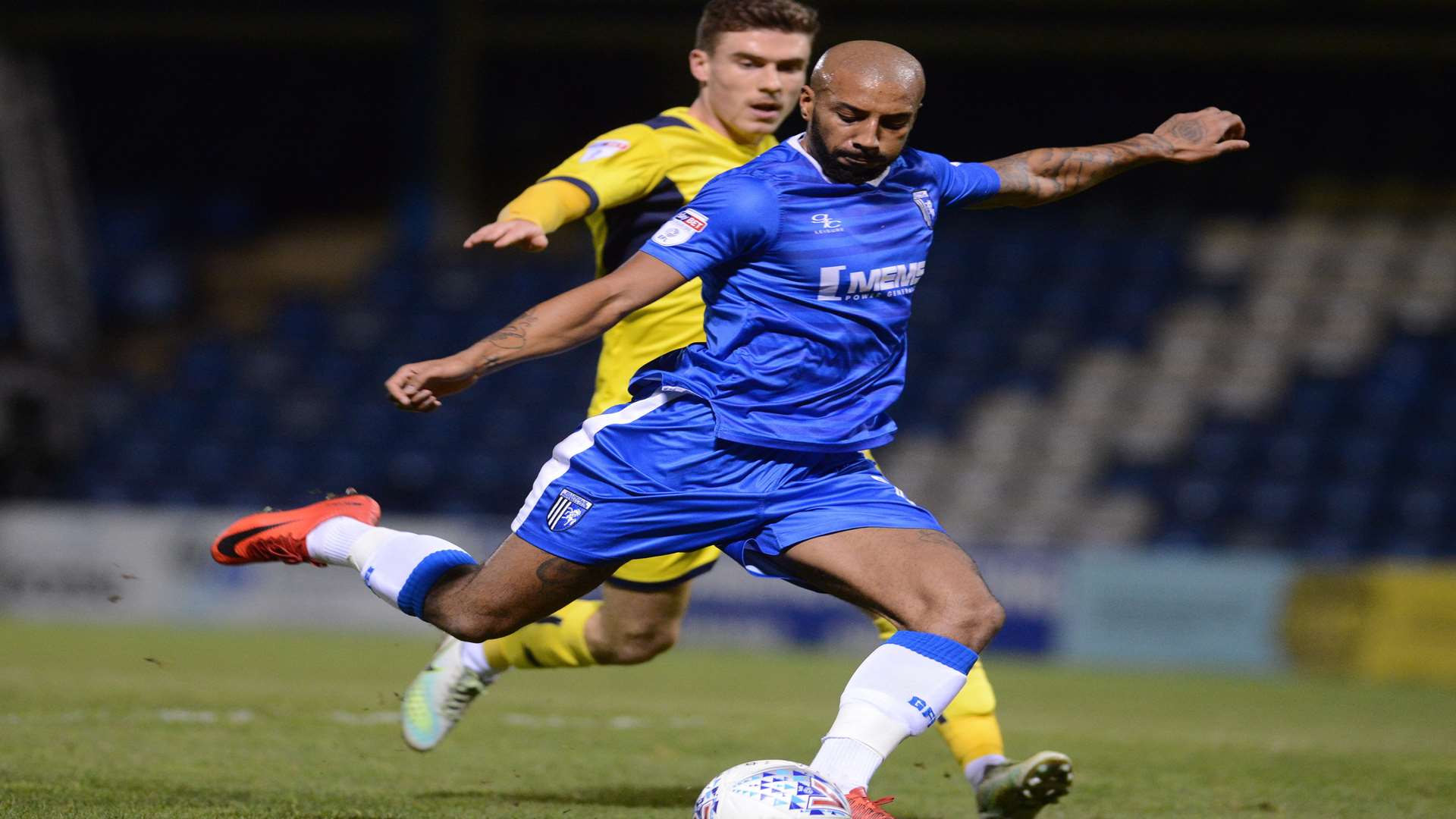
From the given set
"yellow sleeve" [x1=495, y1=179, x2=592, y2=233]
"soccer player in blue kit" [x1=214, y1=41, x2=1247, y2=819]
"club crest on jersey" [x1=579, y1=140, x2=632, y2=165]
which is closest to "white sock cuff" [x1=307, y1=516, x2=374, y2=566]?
"soccer player in blue kit" [x1=214, y1=41, x2=1247, y2=819]

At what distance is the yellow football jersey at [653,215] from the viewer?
230 inches

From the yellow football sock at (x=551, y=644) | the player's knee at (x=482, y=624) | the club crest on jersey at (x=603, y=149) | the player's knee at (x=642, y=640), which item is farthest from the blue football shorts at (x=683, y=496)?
the yellow football sock at (x=551, y=644)

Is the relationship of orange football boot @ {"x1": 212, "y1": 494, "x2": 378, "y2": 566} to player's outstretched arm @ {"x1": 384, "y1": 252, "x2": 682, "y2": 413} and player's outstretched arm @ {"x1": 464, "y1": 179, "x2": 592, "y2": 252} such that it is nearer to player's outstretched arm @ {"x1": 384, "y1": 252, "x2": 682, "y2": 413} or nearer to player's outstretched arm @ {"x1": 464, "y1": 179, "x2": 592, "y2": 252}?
player's outstretched arm @ {"x1": 464, "y1": 179, "x2": 592, "y2": 252}

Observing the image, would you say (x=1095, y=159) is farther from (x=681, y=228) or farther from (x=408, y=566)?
(x=408, y=566)

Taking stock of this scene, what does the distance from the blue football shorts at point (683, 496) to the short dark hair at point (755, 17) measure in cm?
164

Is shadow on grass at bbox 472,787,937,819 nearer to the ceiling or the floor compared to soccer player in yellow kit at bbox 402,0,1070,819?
nearer to the floor

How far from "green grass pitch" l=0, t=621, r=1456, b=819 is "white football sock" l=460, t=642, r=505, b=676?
356 millimetres

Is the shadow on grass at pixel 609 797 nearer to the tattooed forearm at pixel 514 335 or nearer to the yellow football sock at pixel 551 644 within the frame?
the yellow football sock at pixel 551 644

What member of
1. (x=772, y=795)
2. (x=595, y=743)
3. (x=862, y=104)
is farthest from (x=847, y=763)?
(x=595, y=743)

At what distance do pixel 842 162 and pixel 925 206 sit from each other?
1.09 feet

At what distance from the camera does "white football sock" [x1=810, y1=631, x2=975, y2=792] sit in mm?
4414

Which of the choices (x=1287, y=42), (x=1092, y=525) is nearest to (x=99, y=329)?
(x=1092, y=525)

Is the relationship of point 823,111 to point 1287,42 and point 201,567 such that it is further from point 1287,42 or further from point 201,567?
point 1287,42

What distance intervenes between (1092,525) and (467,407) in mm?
6863
